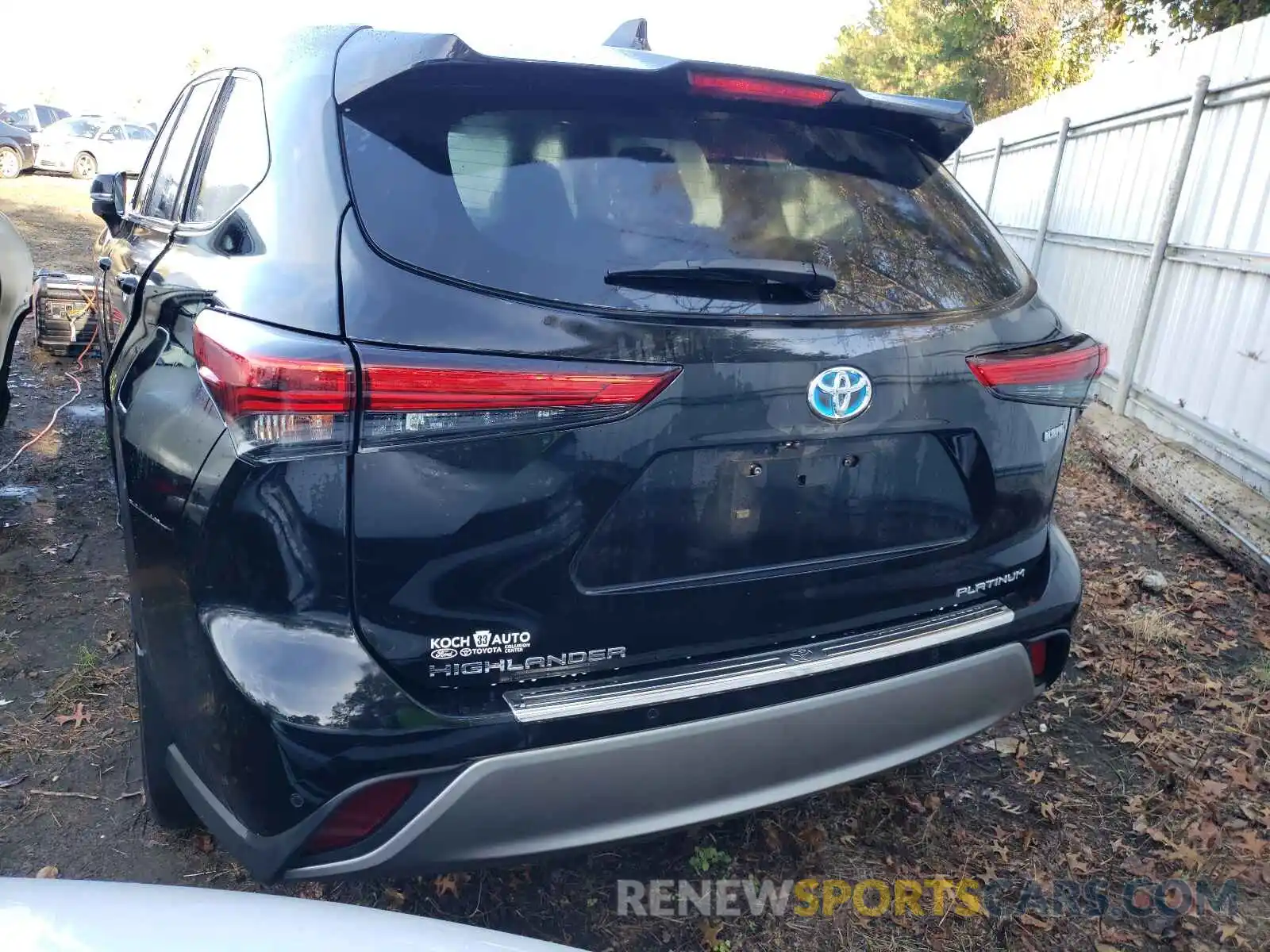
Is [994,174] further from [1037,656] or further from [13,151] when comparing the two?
[13,151]

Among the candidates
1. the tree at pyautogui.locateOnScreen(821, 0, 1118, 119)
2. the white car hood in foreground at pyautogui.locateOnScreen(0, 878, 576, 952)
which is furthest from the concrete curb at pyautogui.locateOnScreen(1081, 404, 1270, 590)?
the tree at pyautogui.locateOnScreen(821, 0, 1118, 119)

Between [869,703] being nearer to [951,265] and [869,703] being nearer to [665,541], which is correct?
[665,541]

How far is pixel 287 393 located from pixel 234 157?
1.00m

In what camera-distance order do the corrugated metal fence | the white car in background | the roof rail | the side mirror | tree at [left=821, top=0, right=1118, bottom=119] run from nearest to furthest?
the roof rail < the side mirror < the corrugated metal fence < the white car in background < tree at [left=821, top=0, right=1118, bottom=119]

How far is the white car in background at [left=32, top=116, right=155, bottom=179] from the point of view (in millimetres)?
21578

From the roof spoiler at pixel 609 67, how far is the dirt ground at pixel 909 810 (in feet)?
4.95

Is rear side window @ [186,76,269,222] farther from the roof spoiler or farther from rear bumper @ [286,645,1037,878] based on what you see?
rear bumper @ [286,645,1037,878]

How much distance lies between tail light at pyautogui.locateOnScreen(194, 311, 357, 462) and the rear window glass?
0.22 metres

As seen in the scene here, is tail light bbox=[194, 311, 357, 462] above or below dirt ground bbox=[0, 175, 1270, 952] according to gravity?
above

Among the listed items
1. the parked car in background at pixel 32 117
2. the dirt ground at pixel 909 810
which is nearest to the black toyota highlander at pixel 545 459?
the dirt ground at pixel 909 810

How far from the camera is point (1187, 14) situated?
12.3 metres

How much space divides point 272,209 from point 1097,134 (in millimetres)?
7379

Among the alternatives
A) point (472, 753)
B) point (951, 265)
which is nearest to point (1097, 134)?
point (951, 265)

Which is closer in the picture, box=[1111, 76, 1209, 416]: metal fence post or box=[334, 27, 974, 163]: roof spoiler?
box=[334, 27, 974, 163]: roof spoiler
